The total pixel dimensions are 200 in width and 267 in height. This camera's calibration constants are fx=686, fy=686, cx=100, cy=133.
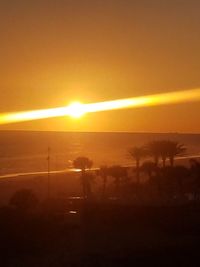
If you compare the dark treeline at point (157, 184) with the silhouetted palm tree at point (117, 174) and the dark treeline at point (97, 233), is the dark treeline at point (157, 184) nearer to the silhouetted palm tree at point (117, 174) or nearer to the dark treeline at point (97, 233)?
the silhouetted palm tree at point (117, 174)

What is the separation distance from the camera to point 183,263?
834 inches

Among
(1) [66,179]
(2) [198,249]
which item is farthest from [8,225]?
(1) [66,179]

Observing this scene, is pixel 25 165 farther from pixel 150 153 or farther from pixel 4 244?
pixel 4 244

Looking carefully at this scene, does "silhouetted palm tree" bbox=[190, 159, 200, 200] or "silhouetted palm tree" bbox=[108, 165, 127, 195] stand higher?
"silhouetted palm tree" bbox=[108, 165, 127, 195]

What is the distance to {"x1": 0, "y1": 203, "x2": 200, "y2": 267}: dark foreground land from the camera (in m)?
21.9

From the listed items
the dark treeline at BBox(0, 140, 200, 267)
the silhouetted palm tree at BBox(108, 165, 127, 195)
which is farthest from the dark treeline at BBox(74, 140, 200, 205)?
the dark treeline at BBox(0, 140, 200, 267)

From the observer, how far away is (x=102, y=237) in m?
25.4

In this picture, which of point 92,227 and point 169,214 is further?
point 169,214

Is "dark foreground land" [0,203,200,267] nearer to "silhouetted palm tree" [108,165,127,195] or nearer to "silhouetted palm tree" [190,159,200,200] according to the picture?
"silhouetted palm tree" [190,159,200,200]

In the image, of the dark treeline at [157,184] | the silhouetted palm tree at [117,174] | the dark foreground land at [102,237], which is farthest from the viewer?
the silhouetted palm tree at [117,174]

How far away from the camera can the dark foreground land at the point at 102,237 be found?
21.9 meters

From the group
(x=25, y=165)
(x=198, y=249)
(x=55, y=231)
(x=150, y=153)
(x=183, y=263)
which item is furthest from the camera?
(x=25, y=165)

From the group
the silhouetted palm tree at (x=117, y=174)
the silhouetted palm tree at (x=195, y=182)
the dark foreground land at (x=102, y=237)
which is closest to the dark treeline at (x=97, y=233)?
the dark foreground land at (x=102, y=237)

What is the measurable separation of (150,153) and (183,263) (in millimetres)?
28122
